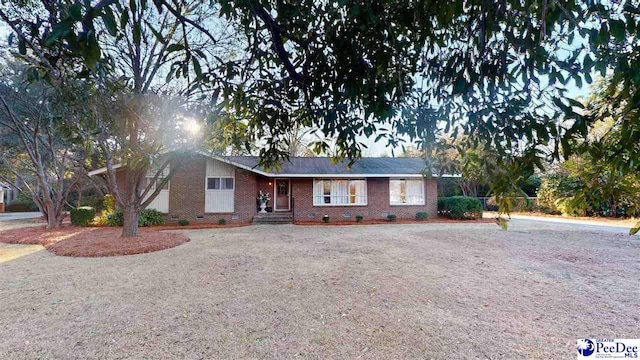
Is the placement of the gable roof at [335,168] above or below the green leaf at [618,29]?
above

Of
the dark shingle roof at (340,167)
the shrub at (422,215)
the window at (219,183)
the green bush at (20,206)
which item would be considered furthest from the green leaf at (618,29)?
the green bush at (20,206)

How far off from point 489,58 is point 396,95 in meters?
0.71

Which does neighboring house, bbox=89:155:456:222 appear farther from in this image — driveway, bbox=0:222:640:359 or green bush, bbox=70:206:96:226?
driveway, bbox=0:222:640:359

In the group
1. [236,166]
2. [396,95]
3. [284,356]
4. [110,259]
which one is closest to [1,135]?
[236,166]

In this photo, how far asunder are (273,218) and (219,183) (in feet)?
11.5

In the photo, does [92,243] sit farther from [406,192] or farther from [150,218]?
[406,192]

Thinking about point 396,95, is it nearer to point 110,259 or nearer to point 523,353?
point 523,353

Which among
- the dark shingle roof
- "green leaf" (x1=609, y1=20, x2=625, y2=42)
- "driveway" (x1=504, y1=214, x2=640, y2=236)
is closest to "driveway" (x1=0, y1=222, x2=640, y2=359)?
"green leaf" (x1=609, y1=20, x2=625, y2=42)

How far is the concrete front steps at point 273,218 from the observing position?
50.2 ft

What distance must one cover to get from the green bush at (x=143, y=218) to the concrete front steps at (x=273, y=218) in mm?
4783

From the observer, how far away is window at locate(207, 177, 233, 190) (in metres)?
15.6

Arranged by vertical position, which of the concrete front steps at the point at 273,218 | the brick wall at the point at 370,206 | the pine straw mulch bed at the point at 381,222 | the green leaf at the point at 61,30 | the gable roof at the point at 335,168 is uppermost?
the gable roof at the point at 335,168

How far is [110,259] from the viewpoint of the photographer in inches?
282

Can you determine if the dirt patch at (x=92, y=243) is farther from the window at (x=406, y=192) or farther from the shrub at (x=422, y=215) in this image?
the shrub at (x=422, y=215)
